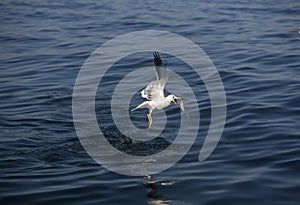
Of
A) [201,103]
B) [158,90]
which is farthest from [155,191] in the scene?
[201,103]

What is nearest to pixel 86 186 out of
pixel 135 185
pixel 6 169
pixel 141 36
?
pixel 135 185

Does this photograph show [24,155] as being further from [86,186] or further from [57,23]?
[57,23]

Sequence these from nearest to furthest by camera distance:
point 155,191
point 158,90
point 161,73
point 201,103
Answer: point 155,191 → point 161,73 → point 158,90 → point 201,103

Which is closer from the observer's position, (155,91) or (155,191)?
(155,191)

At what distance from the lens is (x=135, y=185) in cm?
1027

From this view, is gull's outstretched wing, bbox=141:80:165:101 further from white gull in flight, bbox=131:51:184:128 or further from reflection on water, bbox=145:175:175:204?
reflection on water, bbox=145:175:175:204

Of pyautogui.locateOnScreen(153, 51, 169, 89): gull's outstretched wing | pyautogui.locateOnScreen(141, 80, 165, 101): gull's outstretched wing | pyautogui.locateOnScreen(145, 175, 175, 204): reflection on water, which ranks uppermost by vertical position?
pyautogui.locateOnScreen(153, 51, 169, 89): gull's outstretched wing

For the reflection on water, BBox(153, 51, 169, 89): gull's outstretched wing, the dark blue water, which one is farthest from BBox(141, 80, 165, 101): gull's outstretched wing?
the reflection on water

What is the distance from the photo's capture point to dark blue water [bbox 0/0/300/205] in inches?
396

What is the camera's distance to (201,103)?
1451 cm

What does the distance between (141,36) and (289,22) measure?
5551 millimetres

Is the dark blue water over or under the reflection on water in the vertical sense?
over

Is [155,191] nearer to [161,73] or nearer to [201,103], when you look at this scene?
[161,73]

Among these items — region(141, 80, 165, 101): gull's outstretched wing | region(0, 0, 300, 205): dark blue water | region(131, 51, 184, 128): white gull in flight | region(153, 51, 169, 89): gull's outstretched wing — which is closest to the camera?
region(0, 0, 300, 205): dark blue water
